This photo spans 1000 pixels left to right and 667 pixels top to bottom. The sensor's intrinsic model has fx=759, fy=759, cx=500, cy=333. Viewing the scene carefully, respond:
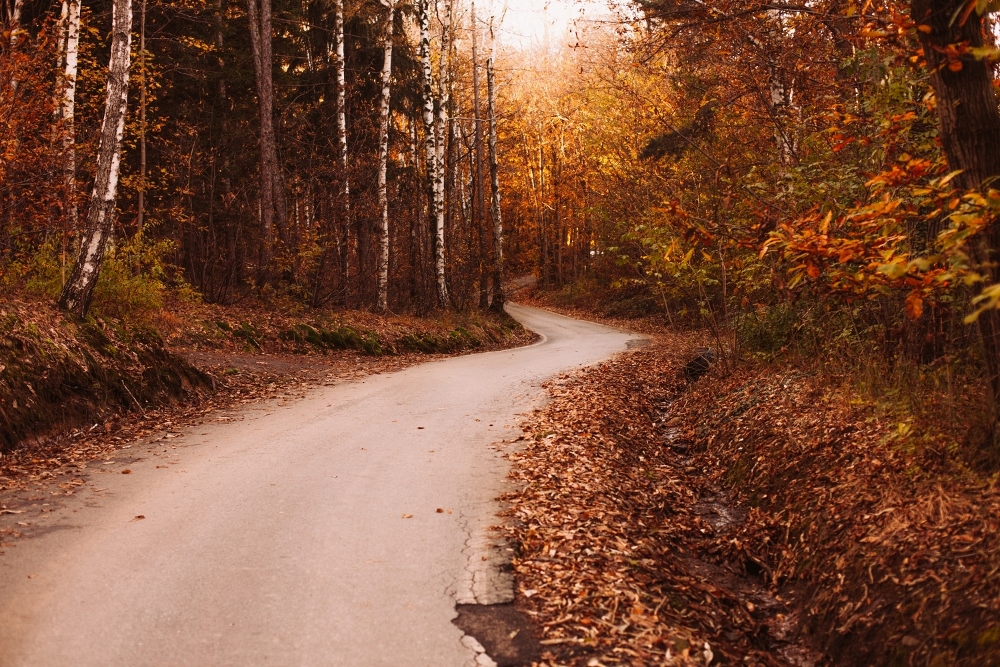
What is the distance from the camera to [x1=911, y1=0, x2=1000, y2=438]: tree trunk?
542cm

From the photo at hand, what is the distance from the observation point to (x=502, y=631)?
4824 millimetres

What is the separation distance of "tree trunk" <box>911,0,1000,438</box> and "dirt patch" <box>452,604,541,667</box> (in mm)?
3974

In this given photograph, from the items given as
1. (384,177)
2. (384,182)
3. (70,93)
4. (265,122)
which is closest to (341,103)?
(384,177)

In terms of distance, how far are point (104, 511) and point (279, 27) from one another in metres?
22.0

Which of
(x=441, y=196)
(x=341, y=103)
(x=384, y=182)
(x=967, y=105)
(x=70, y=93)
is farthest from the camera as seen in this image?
(x=441, y=196)

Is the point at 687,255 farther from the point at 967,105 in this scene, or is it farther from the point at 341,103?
the point at 341,103

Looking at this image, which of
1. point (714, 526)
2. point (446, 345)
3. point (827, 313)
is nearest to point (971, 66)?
point (714, 526)

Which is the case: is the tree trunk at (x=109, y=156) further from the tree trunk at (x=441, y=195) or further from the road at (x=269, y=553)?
the tree trunk at (x=441, y=195)

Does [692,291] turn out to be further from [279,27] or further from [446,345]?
[279,27]

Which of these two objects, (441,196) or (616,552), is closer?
(616,552)

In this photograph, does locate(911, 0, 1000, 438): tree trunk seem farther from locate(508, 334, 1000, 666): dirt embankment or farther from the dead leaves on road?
the dead leaves on road

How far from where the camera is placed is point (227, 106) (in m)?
23.8

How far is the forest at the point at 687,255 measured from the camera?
544 cm

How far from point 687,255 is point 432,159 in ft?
63.7
